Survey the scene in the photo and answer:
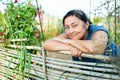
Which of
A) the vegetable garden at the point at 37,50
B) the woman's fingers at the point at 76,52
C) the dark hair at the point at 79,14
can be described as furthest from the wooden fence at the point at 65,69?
the dark hair at the point at 79,14

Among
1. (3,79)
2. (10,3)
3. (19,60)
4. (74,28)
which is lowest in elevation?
A: (3,79)

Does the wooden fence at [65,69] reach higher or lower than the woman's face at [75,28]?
lower

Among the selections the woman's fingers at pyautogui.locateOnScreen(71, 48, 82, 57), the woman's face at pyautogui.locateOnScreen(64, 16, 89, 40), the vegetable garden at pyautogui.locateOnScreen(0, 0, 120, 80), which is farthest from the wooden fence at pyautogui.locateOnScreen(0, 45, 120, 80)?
the woman's face at pyautogui.locateOnScreen(64, 16, 89, 40)

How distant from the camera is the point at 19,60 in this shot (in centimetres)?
430

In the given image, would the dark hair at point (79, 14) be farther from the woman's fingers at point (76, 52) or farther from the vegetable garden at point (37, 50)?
the woman's fingers at point (76, 52)

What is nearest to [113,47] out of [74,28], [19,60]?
[74,28]

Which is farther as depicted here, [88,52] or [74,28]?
[74,28]

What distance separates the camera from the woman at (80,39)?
322cm

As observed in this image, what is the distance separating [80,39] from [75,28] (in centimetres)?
13

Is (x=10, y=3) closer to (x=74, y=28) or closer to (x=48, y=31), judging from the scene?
(x=48, y=31)

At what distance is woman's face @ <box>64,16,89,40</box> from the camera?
3.77 metres

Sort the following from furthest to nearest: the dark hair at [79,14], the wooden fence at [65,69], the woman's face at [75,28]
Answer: the dark hair at [79,14] → the woman's face at [75,28] → the wooden fence at [65,69]

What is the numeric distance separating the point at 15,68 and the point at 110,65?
1566mm

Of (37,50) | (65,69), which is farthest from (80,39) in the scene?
(37,50)
